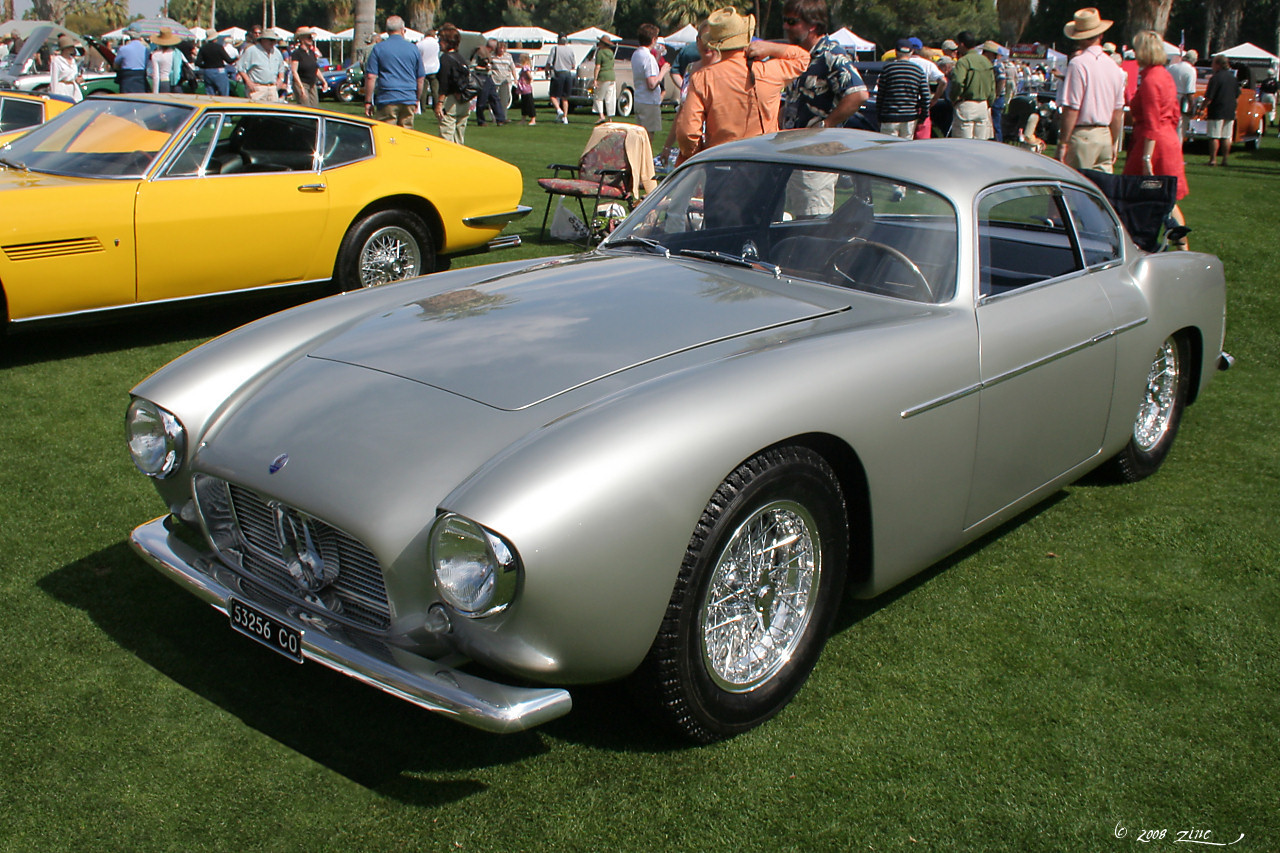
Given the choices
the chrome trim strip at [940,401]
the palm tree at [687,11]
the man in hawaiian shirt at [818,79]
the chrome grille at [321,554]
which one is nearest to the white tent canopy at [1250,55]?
the palm tree at [687,11]

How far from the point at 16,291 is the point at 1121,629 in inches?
208

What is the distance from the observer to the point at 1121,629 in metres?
3.53

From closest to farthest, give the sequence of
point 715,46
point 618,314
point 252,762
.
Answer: point 252,762 → point 618,314 → point 715,46

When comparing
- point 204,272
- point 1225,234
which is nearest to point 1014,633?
point 204,272

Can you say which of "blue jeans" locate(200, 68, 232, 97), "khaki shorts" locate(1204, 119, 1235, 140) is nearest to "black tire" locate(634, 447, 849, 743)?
"blue jeans" locate(200, 68, 232, 97)

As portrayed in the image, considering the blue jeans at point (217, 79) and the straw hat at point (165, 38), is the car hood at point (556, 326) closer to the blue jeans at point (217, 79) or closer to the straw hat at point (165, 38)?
the blue jeans at point (217, 79)

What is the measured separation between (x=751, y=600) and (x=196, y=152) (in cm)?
488

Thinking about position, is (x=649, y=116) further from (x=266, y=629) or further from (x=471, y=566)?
(x=471, y=566)

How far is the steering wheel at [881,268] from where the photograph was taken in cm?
349

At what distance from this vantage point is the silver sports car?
2.40 meters

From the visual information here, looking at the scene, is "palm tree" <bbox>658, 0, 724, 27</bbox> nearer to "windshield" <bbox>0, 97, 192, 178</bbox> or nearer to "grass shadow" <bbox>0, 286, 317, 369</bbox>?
"grass shadow" <bbox>0, 286, 317, 369</bbox>

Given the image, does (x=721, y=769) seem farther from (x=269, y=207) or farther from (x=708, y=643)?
(x=269, y=207)

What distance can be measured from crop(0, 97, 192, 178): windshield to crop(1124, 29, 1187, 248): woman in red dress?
6.49 metres

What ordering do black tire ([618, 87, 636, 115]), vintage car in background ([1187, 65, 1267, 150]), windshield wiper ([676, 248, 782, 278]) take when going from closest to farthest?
1. windshield wiper ([676, 248, 782, 278])
2. vintage car in background ([1187, 65, 1267, 150])
3. black tire ([618, 87, 636, 115])
